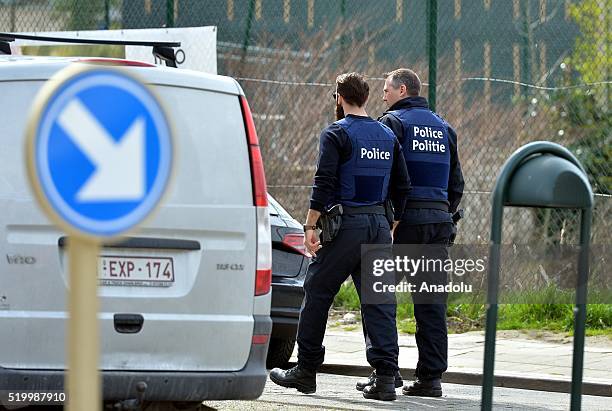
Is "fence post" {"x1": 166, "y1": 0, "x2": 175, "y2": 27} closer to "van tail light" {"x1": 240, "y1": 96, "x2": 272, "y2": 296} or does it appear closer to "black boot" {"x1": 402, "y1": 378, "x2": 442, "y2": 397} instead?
"black boot" {"x1": 402, "y1": 378, "x2": 442, "y2": 397}

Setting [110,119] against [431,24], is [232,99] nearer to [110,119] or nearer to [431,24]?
[110,119]

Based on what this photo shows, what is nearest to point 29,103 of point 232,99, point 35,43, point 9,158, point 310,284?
point 9,158

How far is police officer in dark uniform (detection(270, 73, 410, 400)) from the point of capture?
7.97m

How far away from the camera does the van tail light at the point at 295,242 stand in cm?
868

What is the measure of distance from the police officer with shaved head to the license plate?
2728 millimetres

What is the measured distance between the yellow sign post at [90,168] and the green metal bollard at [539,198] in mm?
1979

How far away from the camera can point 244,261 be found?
605 centimetres

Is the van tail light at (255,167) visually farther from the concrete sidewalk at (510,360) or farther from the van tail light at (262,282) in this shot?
the concrete sidewalk at (510,360)

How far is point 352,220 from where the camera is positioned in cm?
800

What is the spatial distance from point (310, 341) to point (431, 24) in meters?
4.78

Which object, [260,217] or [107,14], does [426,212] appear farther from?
[107,14]

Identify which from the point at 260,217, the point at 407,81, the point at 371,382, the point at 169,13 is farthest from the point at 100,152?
the point at 169,13

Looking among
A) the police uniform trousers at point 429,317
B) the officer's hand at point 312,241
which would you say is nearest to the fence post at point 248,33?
the police uniform trousers at point 429,317

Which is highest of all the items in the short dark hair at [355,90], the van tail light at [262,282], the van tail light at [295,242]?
the short dark hair at [355,90]
